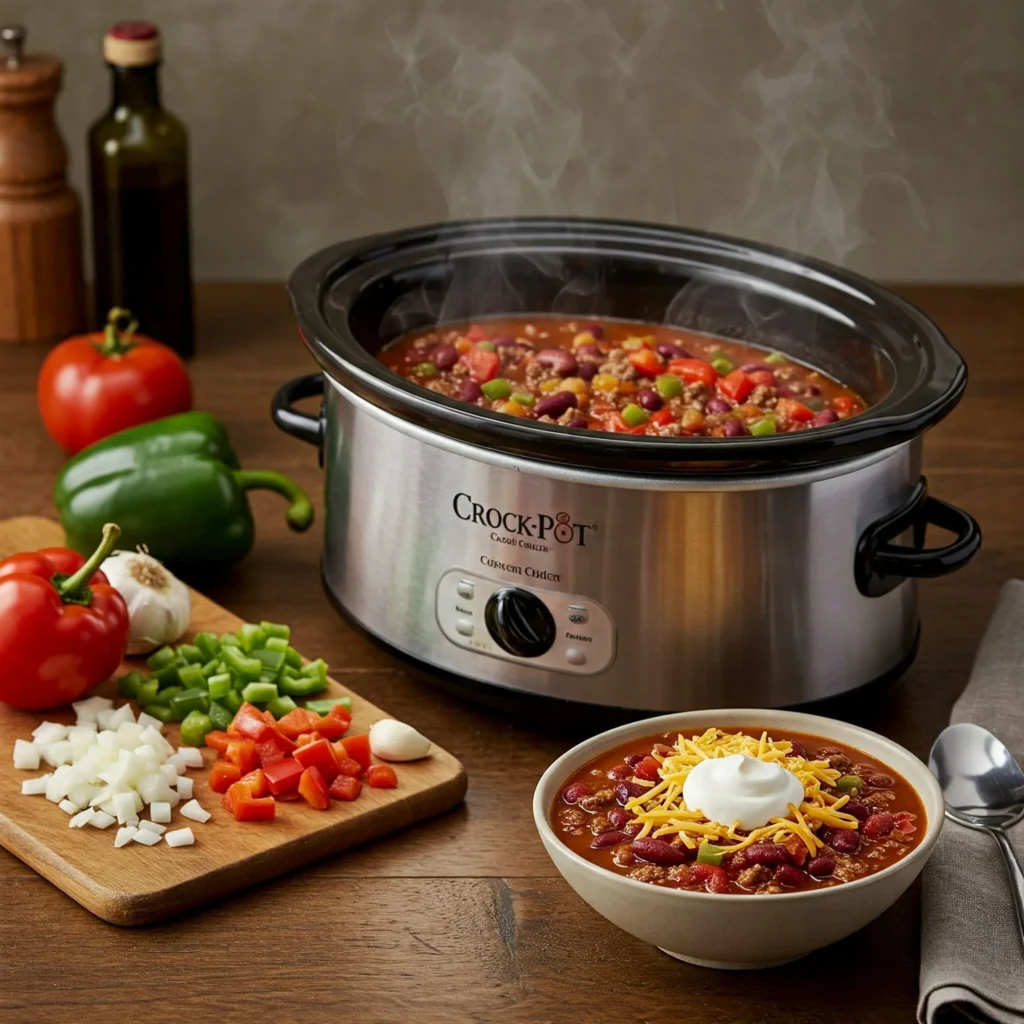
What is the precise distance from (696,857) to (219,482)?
985 mm

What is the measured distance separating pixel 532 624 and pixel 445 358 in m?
0.53

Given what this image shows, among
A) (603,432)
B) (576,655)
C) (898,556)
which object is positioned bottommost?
(576,655)

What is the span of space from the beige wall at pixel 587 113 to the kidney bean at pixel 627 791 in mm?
2053

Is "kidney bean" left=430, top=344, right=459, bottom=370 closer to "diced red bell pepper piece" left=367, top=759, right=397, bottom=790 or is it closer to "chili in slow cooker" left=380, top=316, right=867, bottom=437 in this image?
"chili in slow cooker" left=380, top=316, right=867, bottom=437

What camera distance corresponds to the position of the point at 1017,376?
2904 millimetres

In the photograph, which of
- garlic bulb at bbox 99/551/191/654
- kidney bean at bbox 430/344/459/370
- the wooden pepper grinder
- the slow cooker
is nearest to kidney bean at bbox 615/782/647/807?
the slow cooker

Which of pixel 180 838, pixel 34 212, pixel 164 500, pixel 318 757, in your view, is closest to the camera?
pixel 180 838

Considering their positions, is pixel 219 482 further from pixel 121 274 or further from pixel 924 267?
pixel 924 267

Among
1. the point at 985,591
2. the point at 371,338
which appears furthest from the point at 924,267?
the point at 371,338

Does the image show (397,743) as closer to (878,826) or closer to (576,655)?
(576,655)

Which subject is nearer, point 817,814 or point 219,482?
point 817,814

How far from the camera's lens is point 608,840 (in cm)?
135

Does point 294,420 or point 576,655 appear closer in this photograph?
point 576,655

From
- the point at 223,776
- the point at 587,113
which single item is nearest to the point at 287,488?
the point at 223,776
